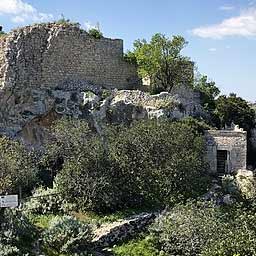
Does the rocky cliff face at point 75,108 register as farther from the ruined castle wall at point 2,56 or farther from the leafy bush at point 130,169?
the leafy bush at point 130,169

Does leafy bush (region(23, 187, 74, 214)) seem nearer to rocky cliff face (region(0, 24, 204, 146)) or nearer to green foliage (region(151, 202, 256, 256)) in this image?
green foliage (region(151, 202, 256, 256))

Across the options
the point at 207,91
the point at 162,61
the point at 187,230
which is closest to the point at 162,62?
the point at 162,61

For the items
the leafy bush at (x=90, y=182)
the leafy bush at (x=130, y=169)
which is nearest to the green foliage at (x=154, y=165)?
the leafy bush at (x=130, y=169)

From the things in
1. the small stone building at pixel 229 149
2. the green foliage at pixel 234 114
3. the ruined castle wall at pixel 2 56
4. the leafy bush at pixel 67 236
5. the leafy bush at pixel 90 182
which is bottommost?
the leafy bush at pixel 67 236

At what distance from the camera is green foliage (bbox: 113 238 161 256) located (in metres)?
19.0

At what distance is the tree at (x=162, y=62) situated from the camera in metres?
30.5

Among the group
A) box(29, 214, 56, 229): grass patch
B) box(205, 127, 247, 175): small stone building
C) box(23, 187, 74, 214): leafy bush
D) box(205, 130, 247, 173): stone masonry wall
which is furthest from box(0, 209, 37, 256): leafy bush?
box(205, 130, 247, 173): stone masonry wall

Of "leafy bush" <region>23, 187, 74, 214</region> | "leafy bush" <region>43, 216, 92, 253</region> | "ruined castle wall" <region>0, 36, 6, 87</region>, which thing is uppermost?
"ruined castle wall" <region>0, 36, 6, 87</region>

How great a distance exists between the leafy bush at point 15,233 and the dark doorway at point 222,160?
11.2 meters

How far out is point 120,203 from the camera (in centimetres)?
2228

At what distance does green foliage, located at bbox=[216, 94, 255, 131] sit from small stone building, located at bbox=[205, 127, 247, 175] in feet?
8.98

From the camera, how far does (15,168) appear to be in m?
22.1

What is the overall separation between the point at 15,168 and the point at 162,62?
11999 mm

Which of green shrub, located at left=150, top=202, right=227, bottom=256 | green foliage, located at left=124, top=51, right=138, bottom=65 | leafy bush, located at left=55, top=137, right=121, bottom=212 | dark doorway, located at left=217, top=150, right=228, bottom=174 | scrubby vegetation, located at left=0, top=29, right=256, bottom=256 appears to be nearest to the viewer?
scrubby vegetation, located at left=0, top=29, right=256, bottom=256
